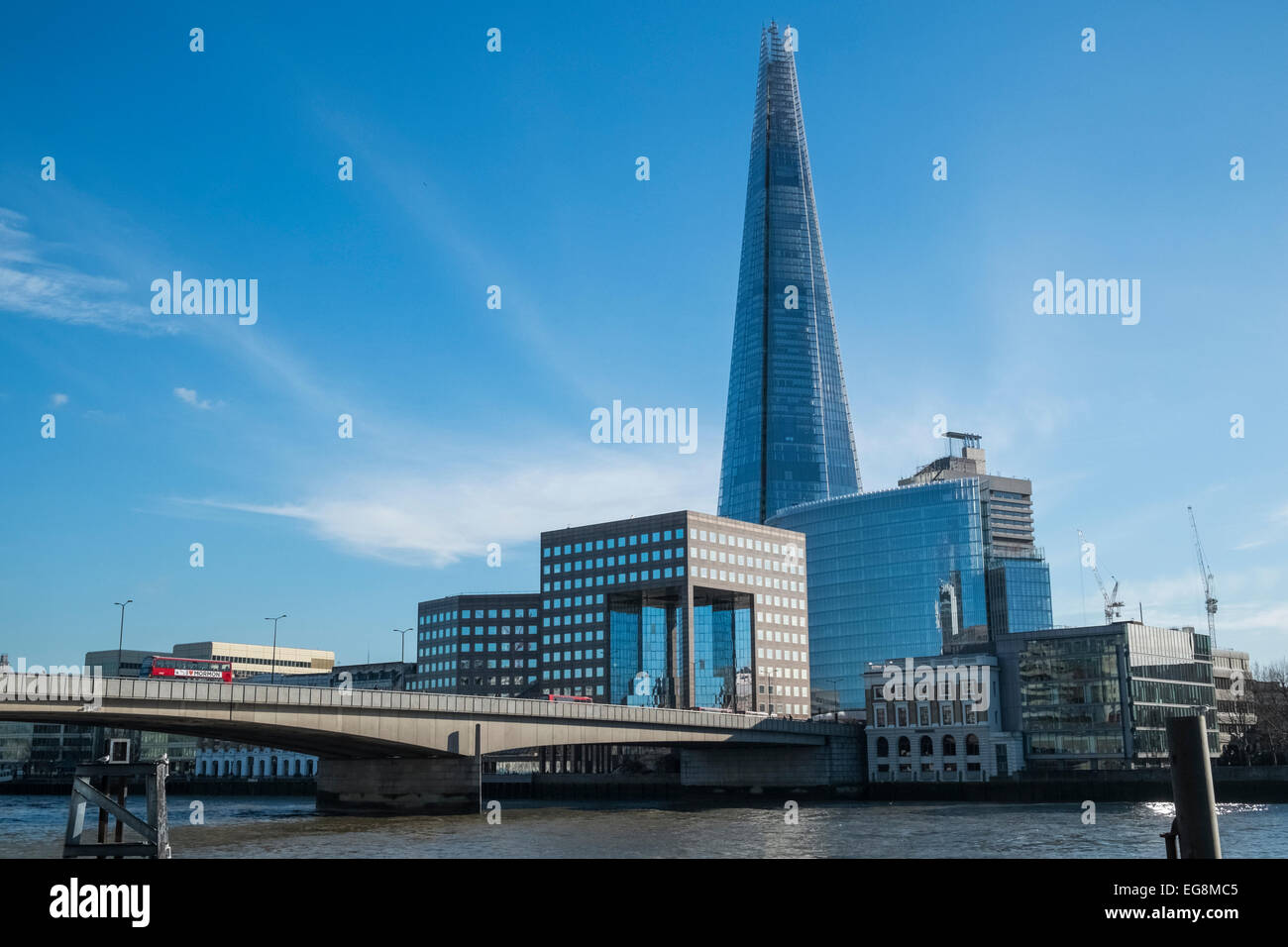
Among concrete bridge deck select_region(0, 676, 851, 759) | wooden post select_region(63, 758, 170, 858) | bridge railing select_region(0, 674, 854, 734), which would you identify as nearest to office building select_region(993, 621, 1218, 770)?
bridge railing select_region(0, 674, 854, 734)

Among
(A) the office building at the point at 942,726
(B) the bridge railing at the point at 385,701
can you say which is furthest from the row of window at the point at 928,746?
(B) the bridge railing at the point at 385,701

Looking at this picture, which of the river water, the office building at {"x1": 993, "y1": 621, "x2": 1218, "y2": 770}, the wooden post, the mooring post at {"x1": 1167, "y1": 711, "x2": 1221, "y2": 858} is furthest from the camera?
the office building at {"x1": 993, "y1": 621, "x2": 1218, "y2": 770}

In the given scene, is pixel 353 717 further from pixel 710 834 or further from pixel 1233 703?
pixel 1233 703

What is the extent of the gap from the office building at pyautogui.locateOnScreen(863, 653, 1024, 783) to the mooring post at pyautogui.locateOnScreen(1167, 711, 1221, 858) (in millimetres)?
129114

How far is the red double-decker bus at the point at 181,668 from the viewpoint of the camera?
125137 millimetres

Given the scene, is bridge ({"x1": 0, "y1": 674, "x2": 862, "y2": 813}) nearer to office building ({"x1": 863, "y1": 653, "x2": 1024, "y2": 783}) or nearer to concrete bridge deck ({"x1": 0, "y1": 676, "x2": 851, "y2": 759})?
concrete bridge deck ({"x1": 0, "y1": 676, "x2": 851, "y2": 759})

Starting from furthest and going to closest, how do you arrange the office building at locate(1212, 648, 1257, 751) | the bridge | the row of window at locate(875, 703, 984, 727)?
the office building at locate(1212, 648, 1257, 751), the row of window at locate(875, 703, 984, 727), the bridge

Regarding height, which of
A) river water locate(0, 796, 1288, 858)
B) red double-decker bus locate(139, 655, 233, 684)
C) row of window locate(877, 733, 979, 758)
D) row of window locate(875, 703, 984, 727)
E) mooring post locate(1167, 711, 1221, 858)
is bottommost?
river water locate(0, 796, 1288, 858)

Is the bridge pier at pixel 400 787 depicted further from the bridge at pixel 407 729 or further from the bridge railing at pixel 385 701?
the bridge railing at pixel 385 701

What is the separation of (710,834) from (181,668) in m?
97.4

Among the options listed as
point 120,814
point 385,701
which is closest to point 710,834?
point 385,701

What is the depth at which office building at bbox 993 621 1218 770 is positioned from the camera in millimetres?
129625
